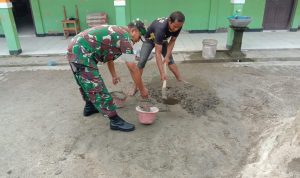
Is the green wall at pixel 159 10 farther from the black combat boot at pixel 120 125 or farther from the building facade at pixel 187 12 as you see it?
the black combat boot at pixel 120 125

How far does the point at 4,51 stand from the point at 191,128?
19.2 feet

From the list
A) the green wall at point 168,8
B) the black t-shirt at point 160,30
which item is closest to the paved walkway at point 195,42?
the green wall at point 168,8

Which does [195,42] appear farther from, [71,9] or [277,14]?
[71,9]

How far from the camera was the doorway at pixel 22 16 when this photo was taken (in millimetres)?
9812

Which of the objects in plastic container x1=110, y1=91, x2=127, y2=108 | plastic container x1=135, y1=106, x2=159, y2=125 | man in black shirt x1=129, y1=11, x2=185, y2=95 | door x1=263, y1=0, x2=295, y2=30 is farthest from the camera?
door x1=263, y1=0, x2=295, y2=30

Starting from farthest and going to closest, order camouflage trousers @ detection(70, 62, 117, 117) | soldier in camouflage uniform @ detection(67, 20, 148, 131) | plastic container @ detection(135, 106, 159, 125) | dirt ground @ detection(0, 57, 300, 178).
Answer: plastic container @ detection(135, 106, 159, 125), camouflage trousers @ detection(70, 62, 117, 117), soldier in camouflage uniform @ detection(67, 20, 148, 131), dirt ground @ detection(0, 57, 300, 178)

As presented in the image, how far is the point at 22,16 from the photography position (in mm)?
12016

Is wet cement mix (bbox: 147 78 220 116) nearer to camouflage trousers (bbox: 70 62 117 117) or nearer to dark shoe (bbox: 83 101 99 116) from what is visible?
dark shoe (bbox: 83 101 99 116)

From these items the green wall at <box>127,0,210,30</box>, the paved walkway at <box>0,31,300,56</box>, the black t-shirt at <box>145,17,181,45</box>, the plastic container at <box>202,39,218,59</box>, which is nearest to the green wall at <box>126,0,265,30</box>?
the green wall at <box>127,0,210,30</box>

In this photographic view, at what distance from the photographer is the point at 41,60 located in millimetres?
6445

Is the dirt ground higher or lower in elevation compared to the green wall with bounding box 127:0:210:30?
lower

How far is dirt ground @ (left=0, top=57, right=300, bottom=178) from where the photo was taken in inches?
112

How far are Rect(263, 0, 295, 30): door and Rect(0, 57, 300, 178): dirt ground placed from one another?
3.74m

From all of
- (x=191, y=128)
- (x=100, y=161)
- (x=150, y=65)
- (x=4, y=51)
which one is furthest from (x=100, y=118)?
(x=4, y=51)
